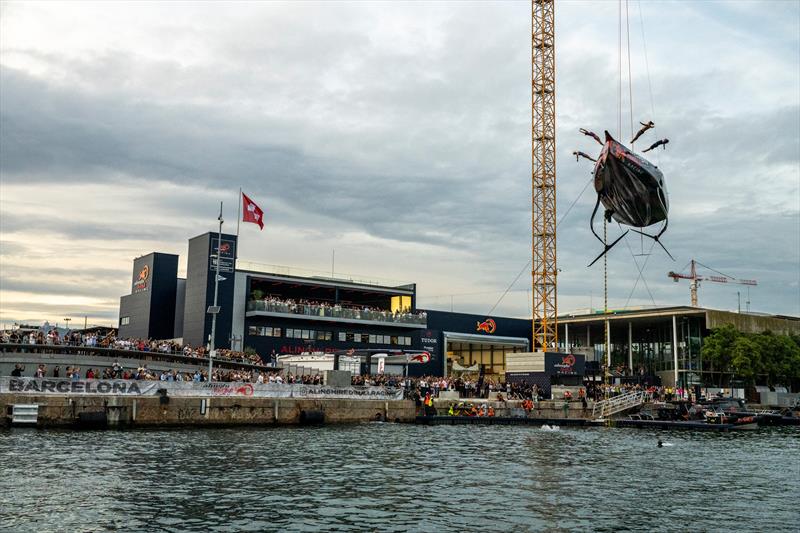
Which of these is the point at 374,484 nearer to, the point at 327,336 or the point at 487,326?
the point at 327,336

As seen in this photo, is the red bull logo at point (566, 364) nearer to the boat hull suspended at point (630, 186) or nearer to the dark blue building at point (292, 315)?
the dark blue building at point (292, 315)

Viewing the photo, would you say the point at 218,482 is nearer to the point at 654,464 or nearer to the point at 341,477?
the point at 341,477

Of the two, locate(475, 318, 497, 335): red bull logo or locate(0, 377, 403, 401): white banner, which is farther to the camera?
locate(475, 318, 497, 335): red bull logo

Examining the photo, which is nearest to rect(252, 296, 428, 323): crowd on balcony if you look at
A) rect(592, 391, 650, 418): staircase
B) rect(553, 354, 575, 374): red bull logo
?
rect(553, 354, 575, 374): red bull logo

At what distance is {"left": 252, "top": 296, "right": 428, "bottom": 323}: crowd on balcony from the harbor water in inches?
1539

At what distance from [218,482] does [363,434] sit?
21.2 meters

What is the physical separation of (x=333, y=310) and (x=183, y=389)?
135 ft

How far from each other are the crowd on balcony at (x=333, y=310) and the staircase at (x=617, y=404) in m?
33.1

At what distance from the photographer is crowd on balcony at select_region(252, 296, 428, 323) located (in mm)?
85000

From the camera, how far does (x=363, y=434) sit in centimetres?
4784

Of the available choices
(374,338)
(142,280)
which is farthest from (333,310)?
(142,280)

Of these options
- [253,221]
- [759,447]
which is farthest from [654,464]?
[253,221]

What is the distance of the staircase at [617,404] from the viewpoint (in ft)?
219

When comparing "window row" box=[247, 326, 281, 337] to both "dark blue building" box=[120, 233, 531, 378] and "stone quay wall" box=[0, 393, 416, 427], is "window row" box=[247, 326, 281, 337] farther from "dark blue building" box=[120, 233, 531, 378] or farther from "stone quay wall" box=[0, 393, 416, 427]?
"stone quay wall" box=[0, 393, 416, 427]
